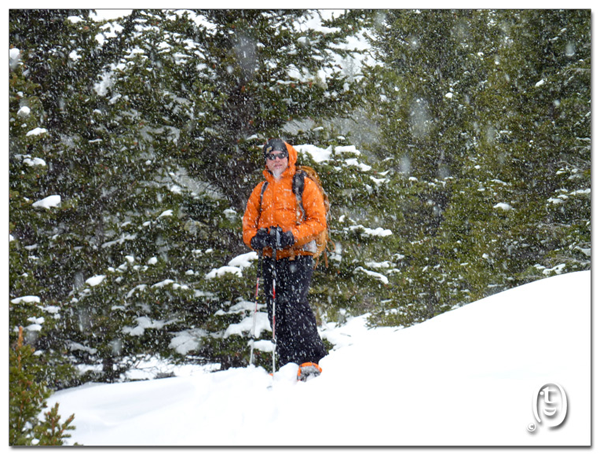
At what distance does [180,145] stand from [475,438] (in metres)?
6.13

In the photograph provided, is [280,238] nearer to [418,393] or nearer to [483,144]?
[418,393]

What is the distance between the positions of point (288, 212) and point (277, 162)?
54cm

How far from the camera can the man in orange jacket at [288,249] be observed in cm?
459

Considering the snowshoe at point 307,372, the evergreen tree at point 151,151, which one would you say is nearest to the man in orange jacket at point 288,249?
the snowshoe at point 307,372

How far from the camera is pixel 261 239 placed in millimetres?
4449

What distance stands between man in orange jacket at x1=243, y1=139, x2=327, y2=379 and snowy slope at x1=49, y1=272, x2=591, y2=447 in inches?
13.0

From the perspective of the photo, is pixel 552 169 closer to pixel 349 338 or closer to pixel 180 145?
pixel 349 338

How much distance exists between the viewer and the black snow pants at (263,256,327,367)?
463cm

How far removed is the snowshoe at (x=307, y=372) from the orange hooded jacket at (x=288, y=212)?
3.56ft

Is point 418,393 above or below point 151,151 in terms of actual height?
below

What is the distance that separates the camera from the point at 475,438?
8.98ft

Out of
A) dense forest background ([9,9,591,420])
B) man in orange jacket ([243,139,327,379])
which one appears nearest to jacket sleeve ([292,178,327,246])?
man in orange jacket ([243,139,327,379])

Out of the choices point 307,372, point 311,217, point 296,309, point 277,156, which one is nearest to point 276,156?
point 277,156
